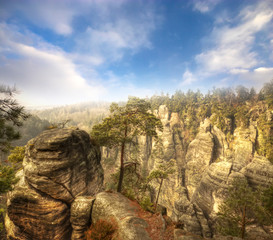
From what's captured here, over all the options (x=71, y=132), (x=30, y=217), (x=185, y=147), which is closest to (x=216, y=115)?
(x=185, y=147)

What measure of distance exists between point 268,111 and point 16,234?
59.5 metres

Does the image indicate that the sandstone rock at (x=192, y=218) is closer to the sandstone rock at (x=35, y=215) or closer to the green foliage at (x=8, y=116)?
the sandstone rock at (x=35, y=215)

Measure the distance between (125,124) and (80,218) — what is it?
8.82 m

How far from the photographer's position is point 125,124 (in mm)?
13281

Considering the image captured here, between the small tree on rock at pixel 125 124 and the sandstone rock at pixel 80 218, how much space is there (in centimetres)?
576

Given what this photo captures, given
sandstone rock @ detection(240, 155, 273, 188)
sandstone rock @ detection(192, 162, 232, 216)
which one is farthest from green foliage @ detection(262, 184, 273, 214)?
sandstone rock @ detection(192, 162, 232, 216)

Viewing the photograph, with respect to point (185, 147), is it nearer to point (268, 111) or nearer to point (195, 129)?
point (195, 129)

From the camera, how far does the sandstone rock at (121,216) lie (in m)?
7.71

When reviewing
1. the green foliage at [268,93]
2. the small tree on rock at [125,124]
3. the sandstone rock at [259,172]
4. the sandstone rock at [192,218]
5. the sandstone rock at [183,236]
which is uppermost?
the green foliage at [268,93]

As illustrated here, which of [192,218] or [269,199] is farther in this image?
[192,218]

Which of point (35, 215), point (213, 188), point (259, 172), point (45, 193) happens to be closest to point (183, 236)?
point (45, 193)

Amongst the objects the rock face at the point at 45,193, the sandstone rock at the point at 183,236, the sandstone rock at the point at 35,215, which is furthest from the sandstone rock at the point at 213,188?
the sandstone rock at the point at 35,215

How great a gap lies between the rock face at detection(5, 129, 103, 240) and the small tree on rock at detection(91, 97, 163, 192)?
318 centimetres

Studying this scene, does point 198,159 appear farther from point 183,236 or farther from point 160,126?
point 183,236
